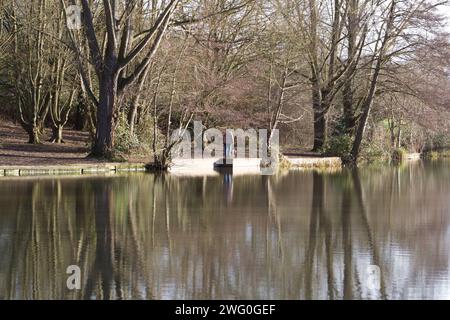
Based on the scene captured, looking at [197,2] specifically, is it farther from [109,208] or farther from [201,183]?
[109,208]

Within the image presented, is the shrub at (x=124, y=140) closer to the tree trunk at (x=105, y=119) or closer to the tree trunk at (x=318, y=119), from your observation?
the tree trunk at (x=105, y=119)

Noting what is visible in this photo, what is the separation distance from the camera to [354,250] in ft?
31.0

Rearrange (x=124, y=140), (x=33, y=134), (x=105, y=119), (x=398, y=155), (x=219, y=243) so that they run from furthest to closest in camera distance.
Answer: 1. (x=398, y=155)
2. (x=33, y=134)
3. (x=124, y=140)
4. (x=105, y=119)
5. (x=219, y=243)

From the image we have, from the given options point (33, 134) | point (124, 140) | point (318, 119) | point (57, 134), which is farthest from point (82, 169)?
point (318, 119)

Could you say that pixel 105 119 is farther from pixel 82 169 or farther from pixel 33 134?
pixel 33 134

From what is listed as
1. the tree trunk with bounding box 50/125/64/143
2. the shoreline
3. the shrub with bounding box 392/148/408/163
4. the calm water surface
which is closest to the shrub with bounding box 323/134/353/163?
the shrub with bounding box 392/148/408/163

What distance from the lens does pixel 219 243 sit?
32.1 feet

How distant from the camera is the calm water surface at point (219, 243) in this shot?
7.27m

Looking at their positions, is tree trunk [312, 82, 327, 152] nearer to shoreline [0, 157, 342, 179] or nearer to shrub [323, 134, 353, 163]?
shrub [323, 134, 353, 163]

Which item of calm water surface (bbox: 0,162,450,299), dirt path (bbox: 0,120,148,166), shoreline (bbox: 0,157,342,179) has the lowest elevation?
calm water surface (bbox: 0,162,450,299)

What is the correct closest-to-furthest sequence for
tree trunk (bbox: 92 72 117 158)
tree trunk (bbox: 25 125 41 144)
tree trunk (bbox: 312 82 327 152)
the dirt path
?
the dirt path
tree trunk (bbox: 92 72 117 158)
tree trunk (bbox: 25 125 41 144)
tree trunk (bbox: 312 82 327 152)

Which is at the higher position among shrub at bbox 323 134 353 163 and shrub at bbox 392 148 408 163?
shrub at bbox 323 134 353 163

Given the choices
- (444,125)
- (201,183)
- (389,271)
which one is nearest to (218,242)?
(389,271)

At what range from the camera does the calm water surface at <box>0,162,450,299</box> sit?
A: 7273 mm
